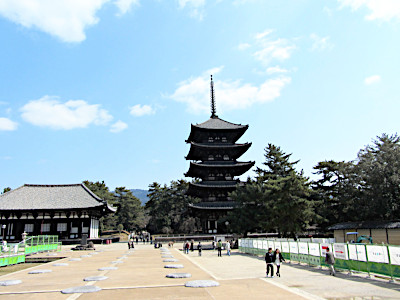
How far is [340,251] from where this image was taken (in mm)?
15281

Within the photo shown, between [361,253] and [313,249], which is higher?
[361,253]

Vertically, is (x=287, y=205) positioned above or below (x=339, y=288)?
above

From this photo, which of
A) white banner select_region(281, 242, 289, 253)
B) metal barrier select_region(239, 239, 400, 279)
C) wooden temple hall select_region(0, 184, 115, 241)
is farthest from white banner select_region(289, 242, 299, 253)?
wooden temple hall select_region(0, 184, 115, 241)

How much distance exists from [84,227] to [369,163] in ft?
132

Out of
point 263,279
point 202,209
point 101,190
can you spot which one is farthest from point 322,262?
point 101,190

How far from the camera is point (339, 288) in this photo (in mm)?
10852

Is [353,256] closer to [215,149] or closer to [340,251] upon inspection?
[340,251]


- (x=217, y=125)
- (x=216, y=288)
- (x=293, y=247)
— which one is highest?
(x=217, y=125)

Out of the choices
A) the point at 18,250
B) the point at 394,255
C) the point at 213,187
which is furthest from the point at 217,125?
the point at 394,255

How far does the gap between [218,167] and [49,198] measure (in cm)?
2749

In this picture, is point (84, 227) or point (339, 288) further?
point (84, 227)

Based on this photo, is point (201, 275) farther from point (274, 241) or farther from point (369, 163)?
point (369, 163)

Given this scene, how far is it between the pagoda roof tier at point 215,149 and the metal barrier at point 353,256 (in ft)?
96.5

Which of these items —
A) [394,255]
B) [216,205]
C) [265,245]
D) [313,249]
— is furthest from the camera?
[216,205]
